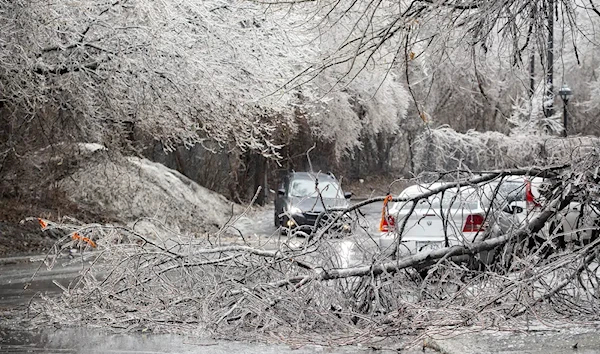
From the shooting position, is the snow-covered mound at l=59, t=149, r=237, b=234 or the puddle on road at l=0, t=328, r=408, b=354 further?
the snow-covered mound at l=59, t=149, r=237, b=234

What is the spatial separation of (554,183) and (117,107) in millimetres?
13283

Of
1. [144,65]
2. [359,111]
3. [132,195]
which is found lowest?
[132,195]

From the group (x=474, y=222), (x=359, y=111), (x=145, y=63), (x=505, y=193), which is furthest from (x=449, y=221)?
(x=359, y=111)

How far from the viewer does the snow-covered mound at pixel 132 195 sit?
2752 cm

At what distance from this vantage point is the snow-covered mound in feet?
90.3

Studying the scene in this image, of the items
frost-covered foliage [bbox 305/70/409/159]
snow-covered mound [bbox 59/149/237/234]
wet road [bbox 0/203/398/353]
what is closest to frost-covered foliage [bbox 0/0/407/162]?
snow-covered mound [bbox 59/149/237/234]

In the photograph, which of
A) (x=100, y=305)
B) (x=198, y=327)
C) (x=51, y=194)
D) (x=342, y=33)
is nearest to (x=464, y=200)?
(x=198, y=327)

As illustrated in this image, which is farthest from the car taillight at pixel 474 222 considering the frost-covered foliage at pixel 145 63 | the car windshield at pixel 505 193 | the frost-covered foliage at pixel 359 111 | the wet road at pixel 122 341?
the frost-covered foliage at pixel 359 111

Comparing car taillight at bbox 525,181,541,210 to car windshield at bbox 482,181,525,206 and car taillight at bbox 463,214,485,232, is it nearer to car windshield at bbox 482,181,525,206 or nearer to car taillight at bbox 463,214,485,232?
car windshield at bbox 482,181,525,206

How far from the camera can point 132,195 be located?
28438mm

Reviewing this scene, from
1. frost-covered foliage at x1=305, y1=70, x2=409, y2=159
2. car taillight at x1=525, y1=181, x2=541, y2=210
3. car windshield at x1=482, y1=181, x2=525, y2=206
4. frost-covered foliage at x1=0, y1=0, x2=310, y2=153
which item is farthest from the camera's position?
frost-covered foliage at x1=305, y1=70, x2=409, y2=159

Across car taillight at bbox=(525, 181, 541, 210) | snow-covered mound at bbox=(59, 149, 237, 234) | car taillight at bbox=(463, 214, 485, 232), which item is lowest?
snow-covered mound at bbox=(59, 149, 237, 234)

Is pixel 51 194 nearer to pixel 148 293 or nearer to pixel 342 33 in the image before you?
pixel 342 33

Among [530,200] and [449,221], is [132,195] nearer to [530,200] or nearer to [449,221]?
[449,221]
